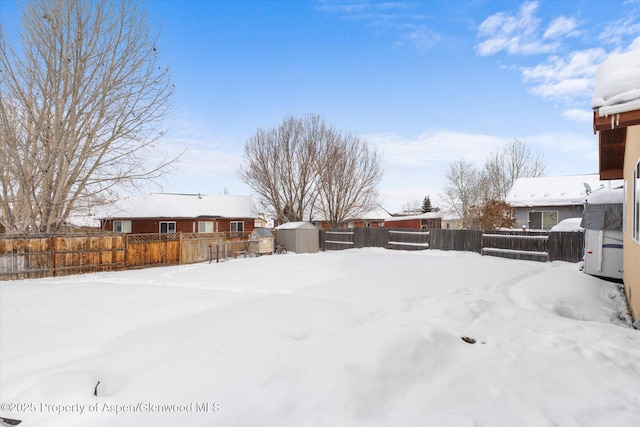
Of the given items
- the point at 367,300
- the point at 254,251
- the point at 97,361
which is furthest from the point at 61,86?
the point at 367,300

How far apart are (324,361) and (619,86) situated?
397 centimetres

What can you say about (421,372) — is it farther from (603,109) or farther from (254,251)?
(254,251)

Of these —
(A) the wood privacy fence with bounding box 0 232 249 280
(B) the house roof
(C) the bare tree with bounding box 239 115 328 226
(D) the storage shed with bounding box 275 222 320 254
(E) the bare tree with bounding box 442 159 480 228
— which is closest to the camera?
(A) the wood privacy fence with bounding box 0 232 249 280

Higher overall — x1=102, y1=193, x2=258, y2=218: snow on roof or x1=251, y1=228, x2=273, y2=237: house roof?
x1=102, y1=193, x2=258, y2=218: snow on roof

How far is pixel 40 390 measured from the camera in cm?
289

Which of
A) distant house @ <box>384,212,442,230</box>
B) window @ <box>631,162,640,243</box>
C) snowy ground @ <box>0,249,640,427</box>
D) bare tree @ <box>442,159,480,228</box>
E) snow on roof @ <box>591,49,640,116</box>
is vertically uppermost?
bare tree @ <box>442,159,480,228</box>

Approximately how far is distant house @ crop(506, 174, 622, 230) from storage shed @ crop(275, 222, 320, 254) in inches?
486

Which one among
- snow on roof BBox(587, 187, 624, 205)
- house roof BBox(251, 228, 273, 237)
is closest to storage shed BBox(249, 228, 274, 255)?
A: house roof BBox(251, 228, 273, 237)

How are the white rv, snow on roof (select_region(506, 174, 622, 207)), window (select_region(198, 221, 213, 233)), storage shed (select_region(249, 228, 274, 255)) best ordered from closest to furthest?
the white rv, storage shed (select_region(249, 228, 274, 255)), snow on roof (select_region(506, 174, 622, 207)), window (select_region(198, 221, 213, 233))

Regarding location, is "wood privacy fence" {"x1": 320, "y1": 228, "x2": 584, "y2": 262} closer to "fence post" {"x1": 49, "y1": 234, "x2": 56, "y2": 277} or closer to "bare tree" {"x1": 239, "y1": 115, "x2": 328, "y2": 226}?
"bare tree" {"x1": 239, "y1": 115, "x2": 328, "y2": 226}

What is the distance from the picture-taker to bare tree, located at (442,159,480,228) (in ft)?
116

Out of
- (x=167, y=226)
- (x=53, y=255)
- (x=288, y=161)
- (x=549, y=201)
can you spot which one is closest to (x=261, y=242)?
(x=53, y=255)

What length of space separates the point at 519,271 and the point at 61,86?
16.9 meters

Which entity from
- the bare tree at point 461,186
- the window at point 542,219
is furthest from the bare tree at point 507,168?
the window at point 542,219
